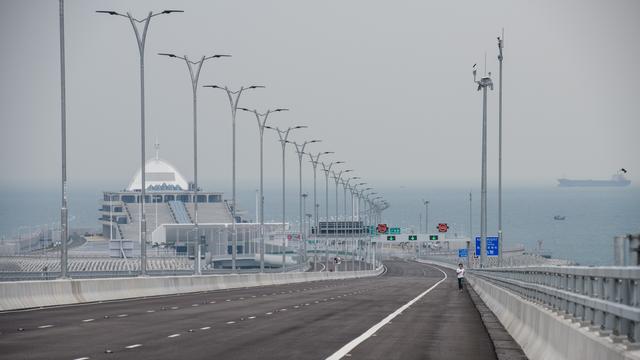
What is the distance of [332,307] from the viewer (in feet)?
135

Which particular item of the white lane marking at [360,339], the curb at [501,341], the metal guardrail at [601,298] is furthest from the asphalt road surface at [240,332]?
the metal guardrail at [601,298]

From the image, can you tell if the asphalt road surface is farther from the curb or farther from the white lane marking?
the curb

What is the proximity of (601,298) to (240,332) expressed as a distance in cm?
1337

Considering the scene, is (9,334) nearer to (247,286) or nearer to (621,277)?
(621,277)

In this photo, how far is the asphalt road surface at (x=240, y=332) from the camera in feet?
69.6

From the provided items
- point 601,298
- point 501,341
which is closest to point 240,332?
point 501,341

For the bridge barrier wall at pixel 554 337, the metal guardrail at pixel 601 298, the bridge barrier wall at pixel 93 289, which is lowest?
the bridge barrier wall at pixel 93 289

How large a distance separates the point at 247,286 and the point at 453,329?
46.1 metres

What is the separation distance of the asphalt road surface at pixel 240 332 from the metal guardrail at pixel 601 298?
2459mm

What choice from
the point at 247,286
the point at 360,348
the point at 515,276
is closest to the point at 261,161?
the point at 247,286

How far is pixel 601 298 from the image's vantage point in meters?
14.2

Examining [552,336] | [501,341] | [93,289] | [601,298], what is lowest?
[93,289]

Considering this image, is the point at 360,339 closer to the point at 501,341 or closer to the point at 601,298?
the point at 501,341

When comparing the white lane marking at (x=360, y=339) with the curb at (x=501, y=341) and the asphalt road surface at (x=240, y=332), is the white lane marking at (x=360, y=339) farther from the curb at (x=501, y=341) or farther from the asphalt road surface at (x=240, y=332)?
the curb at (x=501, y=341)
